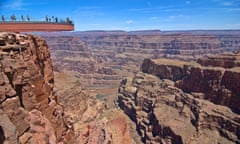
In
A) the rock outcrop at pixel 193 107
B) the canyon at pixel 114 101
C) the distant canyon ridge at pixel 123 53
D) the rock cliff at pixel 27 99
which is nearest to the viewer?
the rock cliff at pixel 27 99

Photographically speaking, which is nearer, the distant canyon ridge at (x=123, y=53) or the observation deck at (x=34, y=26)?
the observation deck at (x=34, y=26)

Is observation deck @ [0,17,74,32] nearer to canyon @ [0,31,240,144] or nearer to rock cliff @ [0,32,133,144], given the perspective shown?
canyon @ [0,31,240,144]

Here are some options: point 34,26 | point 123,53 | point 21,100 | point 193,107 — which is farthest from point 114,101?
point 123,53

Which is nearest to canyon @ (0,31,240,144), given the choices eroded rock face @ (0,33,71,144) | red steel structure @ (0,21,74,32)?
eroded rock face @ (0,33,71,144)

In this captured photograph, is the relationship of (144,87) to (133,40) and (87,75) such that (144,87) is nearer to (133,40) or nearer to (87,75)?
(87,75)

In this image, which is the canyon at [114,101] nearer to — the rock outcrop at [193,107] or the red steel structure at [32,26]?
the rock outcrop at [193,107]

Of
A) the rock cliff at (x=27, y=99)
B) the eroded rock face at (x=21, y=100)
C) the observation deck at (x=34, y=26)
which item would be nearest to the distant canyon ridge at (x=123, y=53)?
the observation deck at (x=34, y=26)

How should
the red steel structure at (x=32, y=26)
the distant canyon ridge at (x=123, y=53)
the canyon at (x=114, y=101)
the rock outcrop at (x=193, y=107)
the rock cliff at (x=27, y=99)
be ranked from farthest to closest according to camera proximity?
the distant canyon ridge at (x=123, y=53), the rock outcrop at (x=193, y=107), the red steel structure at (x=32, y=26), the canyon at (x=114, y=101), the rock cliff at (x=27, y=99)

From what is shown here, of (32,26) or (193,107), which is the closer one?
(32,26)

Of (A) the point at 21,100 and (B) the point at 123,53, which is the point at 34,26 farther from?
(B) the point at 123,53

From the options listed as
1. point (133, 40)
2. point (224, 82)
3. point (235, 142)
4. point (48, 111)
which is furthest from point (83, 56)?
point (48, 111)
